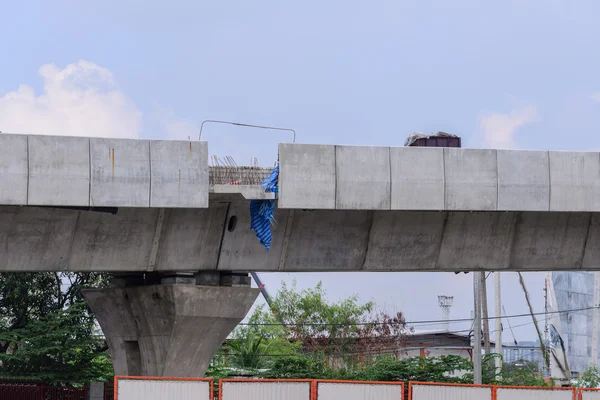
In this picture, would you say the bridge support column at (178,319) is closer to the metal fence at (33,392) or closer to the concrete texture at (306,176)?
the concrete texture at (306,176)

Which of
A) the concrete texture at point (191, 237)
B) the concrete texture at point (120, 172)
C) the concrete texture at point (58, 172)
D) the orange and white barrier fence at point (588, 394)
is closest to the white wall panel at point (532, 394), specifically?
the orange and white barrier fence at point (588, 394)

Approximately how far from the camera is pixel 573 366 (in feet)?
218

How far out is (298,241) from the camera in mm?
19797

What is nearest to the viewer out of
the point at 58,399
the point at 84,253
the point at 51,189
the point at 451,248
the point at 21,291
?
the point at 51,189

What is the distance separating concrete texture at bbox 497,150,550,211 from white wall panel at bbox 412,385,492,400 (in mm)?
3797

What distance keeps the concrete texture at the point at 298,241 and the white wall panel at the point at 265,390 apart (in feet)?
9.49

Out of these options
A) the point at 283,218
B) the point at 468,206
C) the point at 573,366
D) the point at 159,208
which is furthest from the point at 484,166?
the point at 573,366

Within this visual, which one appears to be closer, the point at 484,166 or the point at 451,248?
the point at 484,166

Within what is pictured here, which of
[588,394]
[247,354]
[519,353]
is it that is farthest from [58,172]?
[519,353]

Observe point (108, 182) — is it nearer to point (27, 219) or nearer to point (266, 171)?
point (27, 219)

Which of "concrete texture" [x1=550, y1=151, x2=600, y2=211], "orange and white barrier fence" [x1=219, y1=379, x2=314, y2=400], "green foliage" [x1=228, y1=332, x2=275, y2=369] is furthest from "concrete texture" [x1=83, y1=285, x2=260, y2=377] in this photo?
"green foliage" [x1=228, y1=332, x2=275, y2=369]

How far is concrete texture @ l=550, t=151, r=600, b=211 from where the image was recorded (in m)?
19.3

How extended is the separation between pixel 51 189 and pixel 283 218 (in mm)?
5038

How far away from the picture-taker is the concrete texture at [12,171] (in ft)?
54.4
